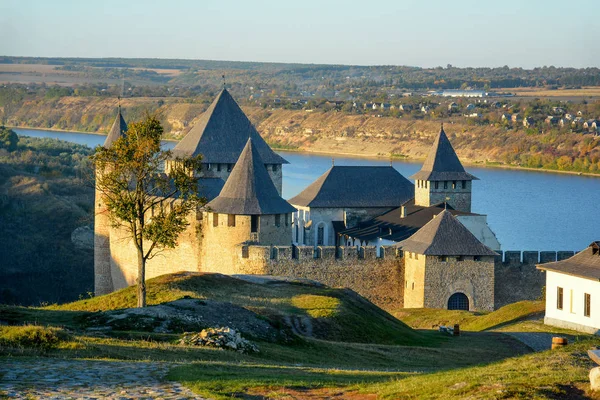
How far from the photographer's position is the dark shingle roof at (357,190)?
34.6 m

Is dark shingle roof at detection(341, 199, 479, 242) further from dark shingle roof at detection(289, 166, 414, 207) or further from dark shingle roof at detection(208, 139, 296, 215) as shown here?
dark shingle roof at detection(208, 139, 296, 215)

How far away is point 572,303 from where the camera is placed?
875 inches

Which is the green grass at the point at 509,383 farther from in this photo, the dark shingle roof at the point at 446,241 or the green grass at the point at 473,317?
the dark shingle roof at the point at 446,241

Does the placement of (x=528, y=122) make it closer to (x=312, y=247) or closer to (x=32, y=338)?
(x=312, y=247)

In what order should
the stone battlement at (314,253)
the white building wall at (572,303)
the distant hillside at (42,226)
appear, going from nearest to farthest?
1. the white building wall at (572,303)
2. the stone battlement at (314,253)
3. the distant hillside at (42,226)

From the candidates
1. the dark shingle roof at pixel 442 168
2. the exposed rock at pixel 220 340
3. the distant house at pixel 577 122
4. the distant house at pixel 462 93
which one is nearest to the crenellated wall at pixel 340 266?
the dark shingle roof at pixel 442 168

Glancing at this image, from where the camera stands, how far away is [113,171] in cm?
2088

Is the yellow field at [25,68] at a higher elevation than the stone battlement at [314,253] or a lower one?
higher

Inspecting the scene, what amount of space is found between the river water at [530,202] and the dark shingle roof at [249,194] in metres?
18.7

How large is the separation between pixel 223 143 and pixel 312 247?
250 inches

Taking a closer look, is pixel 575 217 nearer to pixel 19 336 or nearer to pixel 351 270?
pixel 351 270

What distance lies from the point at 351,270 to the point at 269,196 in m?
2.51

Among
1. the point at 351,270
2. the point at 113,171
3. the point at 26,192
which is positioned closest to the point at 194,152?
the point at 351,270

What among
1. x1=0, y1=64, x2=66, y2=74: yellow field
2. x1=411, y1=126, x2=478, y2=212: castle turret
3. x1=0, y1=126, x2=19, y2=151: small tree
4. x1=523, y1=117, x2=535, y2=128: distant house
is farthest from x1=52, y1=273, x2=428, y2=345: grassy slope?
x1=0, y1=64, x2=66, y2=74: yellow field
